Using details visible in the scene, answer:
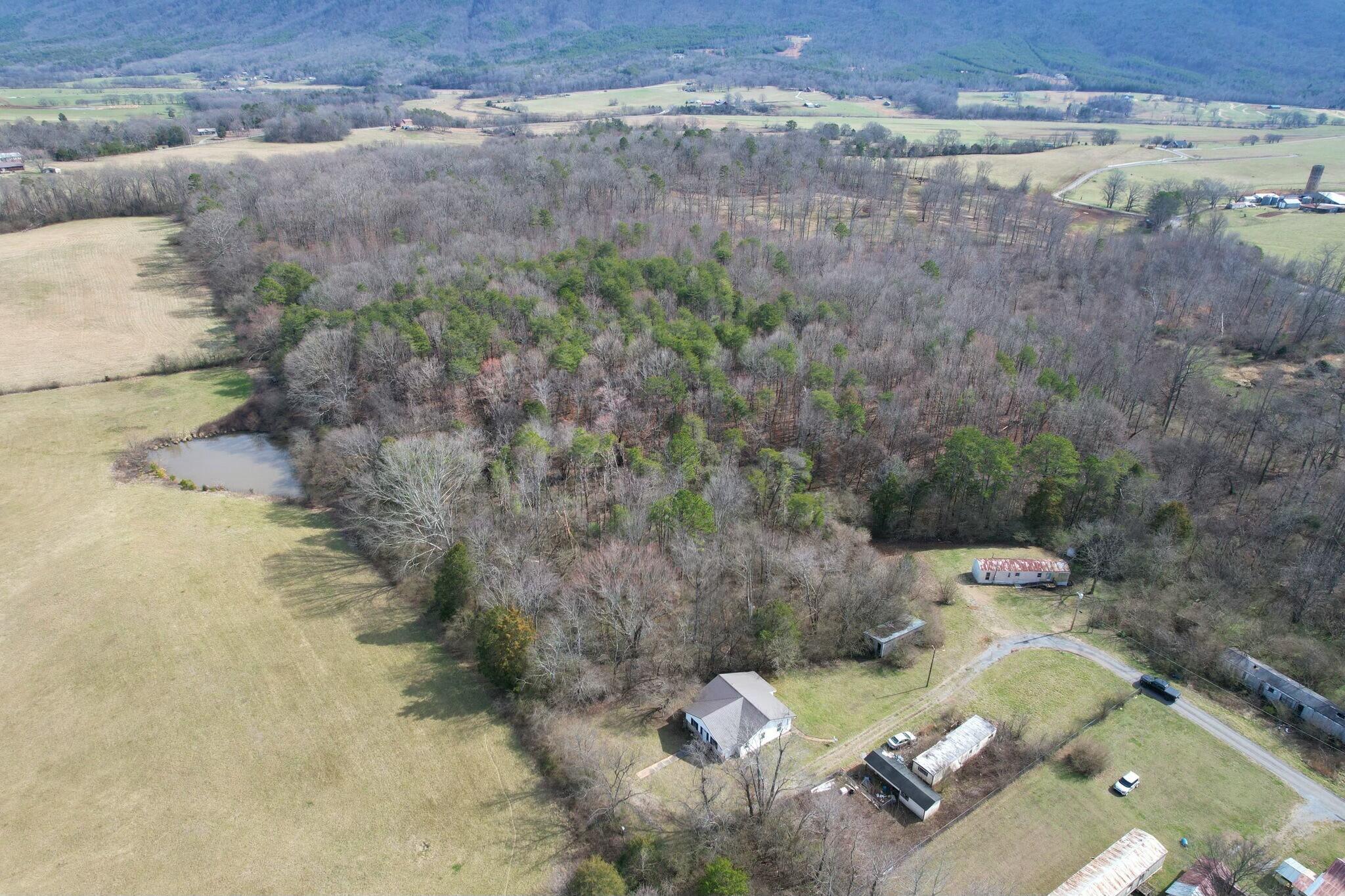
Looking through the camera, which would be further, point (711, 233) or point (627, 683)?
point (711, 233)

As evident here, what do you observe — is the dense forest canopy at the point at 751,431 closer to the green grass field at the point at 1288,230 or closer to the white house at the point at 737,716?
the white house at the point at 737,716

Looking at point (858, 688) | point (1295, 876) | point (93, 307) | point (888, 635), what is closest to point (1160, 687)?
point (1295, 876)

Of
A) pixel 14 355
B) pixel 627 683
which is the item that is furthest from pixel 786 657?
pixel 14 355

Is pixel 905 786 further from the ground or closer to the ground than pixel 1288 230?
closer to the ground

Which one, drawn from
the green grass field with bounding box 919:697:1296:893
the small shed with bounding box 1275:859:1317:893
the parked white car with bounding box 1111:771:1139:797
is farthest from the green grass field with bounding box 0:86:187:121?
the small shed with bounding box 1275:859:1317:893

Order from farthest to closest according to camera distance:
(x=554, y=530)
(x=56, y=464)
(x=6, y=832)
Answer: (x=56, y=464), (x=554, y=530), (x=6, y=832)

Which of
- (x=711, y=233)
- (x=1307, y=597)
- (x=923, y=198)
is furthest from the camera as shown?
(x=923, y=198)

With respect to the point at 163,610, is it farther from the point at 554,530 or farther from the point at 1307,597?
the point at 1307,597

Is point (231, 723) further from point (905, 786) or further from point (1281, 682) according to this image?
point (1281, 682)
